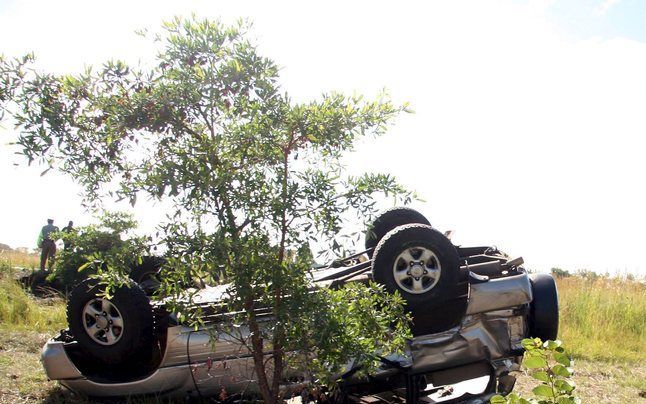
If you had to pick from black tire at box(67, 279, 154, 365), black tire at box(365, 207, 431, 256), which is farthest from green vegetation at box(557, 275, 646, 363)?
black tire at box(67, 279, 154, 365)

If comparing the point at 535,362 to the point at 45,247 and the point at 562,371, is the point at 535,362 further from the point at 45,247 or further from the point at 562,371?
the point at 45,247

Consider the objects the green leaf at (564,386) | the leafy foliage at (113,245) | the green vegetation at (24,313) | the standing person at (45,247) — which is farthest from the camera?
the standing person at (45,247)

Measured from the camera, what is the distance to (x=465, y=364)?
5.34 metres

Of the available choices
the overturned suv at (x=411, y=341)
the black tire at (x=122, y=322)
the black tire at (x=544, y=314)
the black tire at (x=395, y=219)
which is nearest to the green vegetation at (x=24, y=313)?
the overturned suv at (x=411, y=341)

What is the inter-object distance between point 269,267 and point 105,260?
81 cm

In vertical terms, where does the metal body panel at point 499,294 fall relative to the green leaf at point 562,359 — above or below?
above

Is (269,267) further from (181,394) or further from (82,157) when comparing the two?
(181,394)

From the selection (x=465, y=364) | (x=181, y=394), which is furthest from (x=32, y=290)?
(x=465, y=364)

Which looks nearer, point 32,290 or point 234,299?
point 234,299

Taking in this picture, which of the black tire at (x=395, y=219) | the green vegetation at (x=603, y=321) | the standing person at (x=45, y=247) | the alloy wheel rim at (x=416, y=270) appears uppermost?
the standing person at (x=45, y=247)

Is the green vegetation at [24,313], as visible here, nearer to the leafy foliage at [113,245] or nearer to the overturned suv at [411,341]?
the overturned suv at [411,341]

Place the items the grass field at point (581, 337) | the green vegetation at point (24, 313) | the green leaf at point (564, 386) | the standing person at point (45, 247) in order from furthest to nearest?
the standing person at point (45, 247), the green vegetation at point (24, 313), the grass field at point (581, 337), the green leaf at point (564, 386)

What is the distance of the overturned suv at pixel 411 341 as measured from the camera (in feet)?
16.9

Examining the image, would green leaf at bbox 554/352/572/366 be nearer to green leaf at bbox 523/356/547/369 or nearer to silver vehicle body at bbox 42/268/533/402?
green leaf at bbox 523/356/547/369
